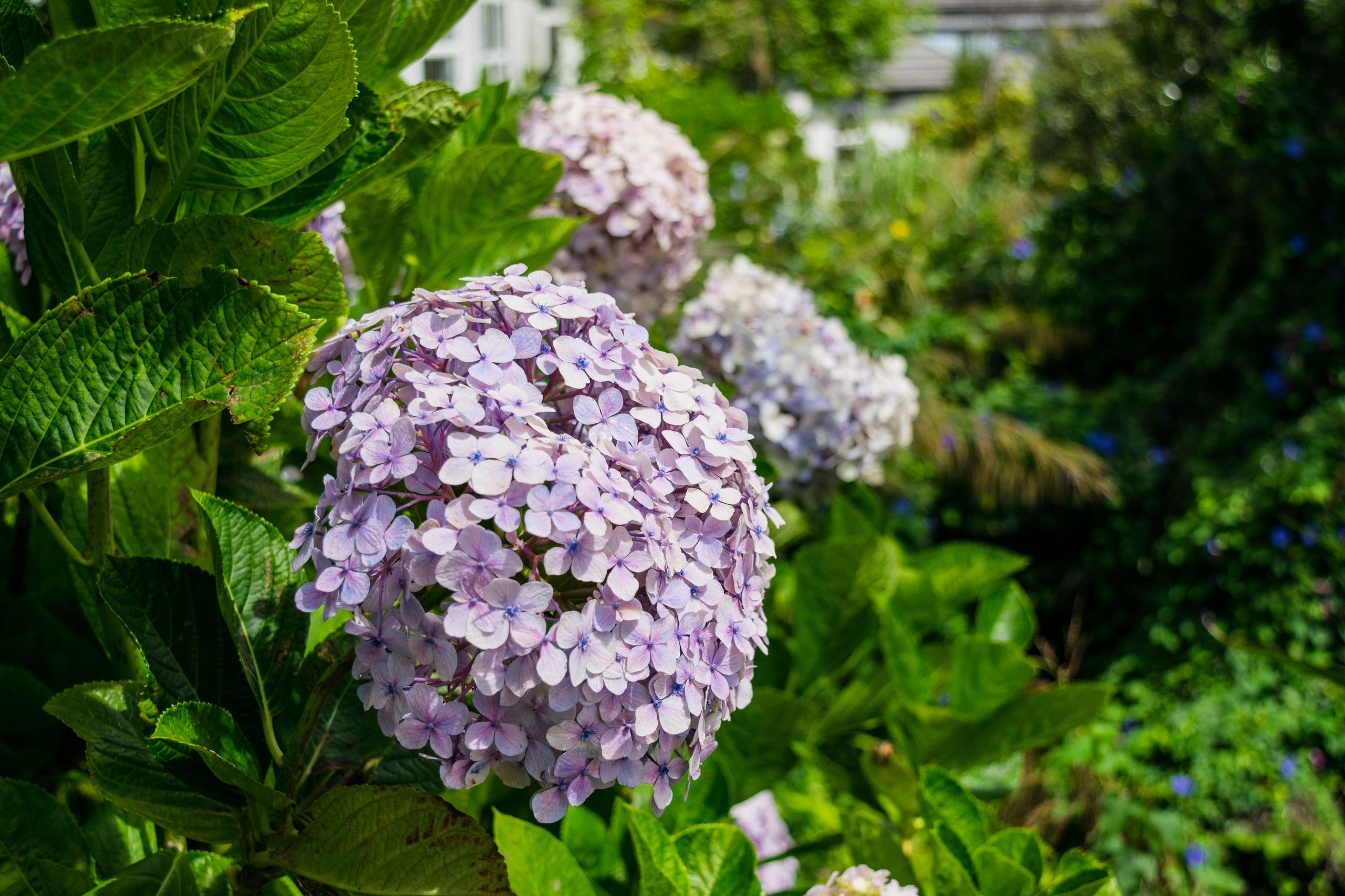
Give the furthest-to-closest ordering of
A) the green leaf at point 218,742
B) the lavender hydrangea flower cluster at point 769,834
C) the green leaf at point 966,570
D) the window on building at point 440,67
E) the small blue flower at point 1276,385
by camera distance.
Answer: the window on building at point 440,67 → the small blue flower at point 1276,385 → the lavender hydrangea flower cluster at point 769,834 → the green leaf at point 966,570 → the green leaf at point 218,742

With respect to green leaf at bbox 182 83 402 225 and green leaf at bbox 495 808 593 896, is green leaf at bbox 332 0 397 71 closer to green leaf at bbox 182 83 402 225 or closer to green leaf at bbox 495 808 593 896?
green leaf at bbox 182 83 402 225

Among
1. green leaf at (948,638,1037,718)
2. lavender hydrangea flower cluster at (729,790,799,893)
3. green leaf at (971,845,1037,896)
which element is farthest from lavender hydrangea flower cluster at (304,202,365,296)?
lavender hydrangea flower cluster at (729,790,799,893)

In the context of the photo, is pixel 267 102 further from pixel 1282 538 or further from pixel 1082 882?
pixel 1282 538

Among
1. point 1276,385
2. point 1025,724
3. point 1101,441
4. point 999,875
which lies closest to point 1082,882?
point 999,875

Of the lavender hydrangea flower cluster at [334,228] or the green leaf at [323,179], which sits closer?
the green leaf at [323,179]

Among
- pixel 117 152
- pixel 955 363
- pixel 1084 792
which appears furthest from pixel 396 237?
pixel 955 363

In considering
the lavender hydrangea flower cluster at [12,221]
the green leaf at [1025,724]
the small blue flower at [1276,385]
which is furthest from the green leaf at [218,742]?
the small blue flower at [1276,385]

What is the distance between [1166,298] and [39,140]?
5558mm

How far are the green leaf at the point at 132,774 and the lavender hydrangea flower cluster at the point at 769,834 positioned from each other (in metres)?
1.24

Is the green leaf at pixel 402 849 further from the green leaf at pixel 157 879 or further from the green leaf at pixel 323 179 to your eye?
the green leaf at pixel 323 179

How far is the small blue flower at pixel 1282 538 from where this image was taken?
3250 millimetres

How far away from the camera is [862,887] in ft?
2.94

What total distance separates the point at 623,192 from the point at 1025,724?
0.94m

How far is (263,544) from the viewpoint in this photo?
768 millimetres
